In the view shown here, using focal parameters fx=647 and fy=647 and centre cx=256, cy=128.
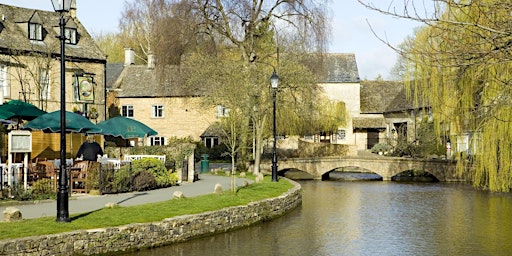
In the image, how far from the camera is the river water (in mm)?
15297

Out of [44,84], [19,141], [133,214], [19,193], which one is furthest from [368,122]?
[133,214]

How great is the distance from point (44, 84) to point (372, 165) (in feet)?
66.9

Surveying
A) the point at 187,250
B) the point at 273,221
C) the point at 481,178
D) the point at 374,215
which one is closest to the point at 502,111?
the point at 481,178

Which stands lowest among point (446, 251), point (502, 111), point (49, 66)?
point (446, 251)

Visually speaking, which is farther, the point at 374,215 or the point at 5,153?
the point at 5,153

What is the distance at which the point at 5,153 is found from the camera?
25.2m

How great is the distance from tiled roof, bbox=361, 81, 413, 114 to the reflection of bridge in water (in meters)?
17.4

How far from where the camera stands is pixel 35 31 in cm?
3609

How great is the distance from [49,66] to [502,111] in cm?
2311

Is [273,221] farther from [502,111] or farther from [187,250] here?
[502,111]

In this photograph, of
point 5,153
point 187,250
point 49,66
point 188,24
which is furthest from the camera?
point 49,66

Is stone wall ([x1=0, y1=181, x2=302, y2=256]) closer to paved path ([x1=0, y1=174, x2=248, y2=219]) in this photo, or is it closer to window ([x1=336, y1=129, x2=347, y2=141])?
paved path ([x1=0, y1=174, x2=248, y2=219])

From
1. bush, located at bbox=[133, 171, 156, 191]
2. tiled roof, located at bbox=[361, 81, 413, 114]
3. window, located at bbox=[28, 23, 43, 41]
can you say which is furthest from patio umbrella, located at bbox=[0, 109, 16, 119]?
tiled roof, located at bbox=[361, 81, 413, 114]

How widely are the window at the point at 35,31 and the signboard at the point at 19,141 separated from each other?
18529 millimetres
